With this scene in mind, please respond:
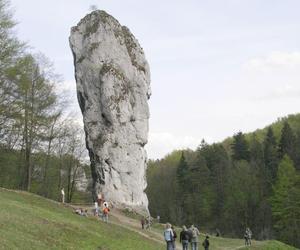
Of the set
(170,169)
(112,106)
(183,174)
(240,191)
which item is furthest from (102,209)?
(170,169)

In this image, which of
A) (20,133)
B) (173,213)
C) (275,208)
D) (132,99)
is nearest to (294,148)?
(275,208)

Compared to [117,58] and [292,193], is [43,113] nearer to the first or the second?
[117,58]

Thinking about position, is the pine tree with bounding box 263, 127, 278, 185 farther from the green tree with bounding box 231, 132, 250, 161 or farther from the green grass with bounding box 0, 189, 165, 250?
the green grass with bounding box 0, 189, 165, 250

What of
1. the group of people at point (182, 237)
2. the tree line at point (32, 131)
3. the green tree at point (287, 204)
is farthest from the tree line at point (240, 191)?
the group of people at point (182, 237)

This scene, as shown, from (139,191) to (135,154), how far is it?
3.30 meters

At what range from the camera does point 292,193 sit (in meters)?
72.5

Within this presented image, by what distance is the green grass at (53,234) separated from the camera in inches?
765

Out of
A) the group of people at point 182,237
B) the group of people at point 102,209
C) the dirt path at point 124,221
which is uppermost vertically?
the group of people at point 102,209

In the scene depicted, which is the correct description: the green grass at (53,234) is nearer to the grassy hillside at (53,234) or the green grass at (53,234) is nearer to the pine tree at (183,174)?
the grassy hillside at (53,234)

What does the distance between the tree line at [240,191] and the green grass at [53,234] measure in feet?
145

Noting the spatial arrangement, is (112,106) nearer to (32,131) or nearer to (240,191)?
(32,131)

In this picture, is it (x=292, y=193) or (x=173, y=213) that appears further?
(x=173, y=213)

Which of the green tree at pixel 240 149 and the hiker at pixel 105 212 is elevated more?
the green tree at pixel 240 149

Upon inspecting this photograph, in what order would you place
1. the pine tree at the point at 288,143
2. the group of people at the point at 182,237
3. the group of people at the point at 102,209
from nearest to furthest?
the group of people at the point at 182,237 → the group of people at the point at 102,209 → the pine tree at the point at 288,143
